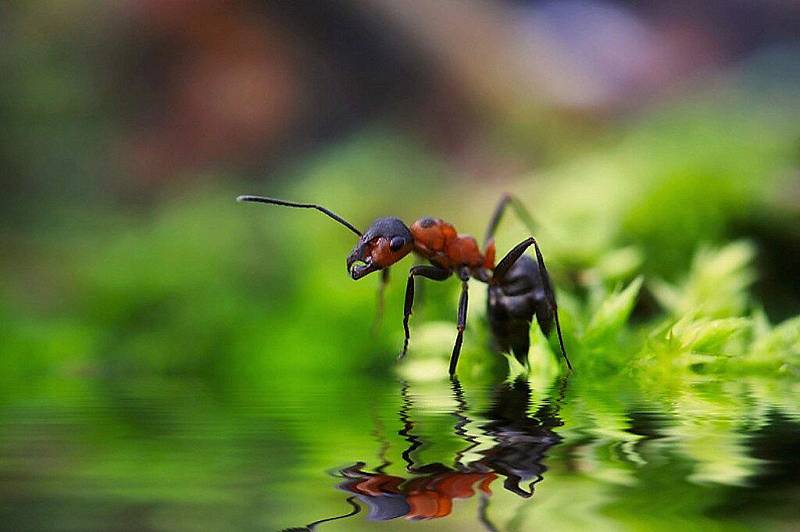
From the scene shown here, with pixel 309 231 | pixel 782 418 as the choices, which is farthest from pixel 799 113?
pixel 782 418

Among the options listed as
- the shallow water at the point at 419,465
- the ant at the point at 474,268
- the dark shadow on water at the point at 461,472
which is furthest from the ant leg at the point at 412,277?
the dark shadow on water at the point at 461,472

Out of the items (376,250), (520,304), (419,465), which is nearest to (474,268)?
(520,304)

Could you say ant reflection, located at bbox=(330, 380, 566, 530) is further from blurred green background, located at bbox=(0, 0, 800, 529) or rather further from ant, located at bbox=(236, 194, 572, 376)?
ant, located at bbox=(236, 194, 572, 376)

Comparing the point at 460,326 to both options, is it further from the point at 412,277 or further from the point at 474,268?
the point at 474,268

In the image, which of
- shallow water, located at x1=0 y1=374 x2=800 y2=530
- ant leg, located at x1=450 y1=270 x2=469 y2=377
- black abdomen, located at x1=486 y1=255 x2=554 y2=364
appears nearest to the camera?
shallow water, located at x1=0 y1=374 x2=800 y2=530

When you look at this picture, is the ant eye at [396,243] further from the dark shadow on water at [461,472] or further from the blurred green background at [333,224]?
the dark shadow on water at [461,472]

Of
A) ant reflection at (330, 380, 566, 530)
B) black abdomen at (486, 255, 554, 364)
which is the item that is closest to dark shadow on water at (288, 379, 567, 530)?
ant reflection at (330, 380, 566, 530)

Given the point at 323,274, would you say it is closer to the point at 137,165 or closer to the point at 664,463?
the point at 664,463
